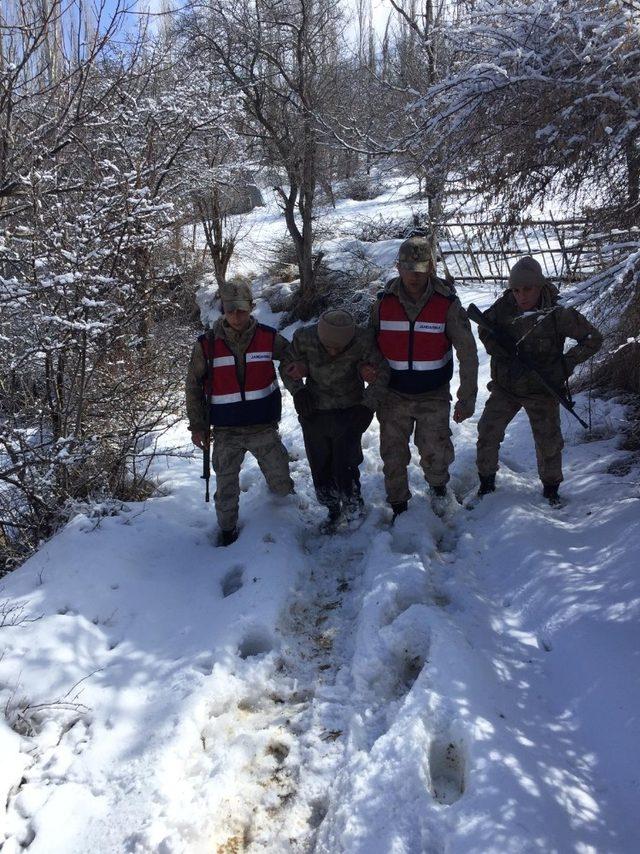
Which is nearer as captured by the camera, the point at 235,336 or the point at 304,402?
the point at 235,336

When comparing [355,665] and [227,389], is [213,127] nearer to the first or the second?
[227,389]

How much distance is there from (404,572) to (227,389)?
1752mm

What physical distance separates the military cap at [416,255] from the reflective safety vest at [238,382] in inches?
42.2

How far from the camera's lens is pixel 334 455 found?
443 cm

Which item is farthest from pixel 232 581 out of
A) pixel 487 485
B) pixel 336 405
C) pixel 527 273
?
pixel 527 273

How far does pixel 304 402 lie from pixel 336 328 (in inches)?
25.5

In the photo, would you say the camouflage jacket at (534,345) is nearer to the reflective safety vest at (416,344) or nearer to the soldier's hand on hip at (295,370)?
the reflective safety vest at (416,344)

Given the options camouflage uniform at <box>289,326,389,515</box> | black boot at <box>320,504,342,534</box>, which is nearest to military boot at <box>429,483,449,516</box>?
camouflage uniform at <box>289,326,389,515</box>

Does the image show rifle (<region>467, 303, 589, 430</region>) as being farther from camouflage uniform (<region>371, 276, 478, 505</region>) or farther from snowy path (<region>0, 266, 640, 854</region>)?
→ snowy path (<region>0, 266, 640, 854</region>)

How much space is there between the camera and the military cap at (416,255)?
12.3 feet

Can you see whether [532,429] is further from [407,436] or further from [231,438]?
[231,438]

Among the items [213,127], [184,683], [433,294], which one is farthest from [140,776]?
[213,127]

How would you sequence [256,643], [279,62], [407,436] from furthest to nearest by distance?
[279,62] < [407,436] < [256,643]

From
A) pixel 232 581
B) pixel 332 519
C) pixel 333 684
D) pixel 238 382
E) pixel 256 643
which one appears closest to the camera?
pixel 333 684
